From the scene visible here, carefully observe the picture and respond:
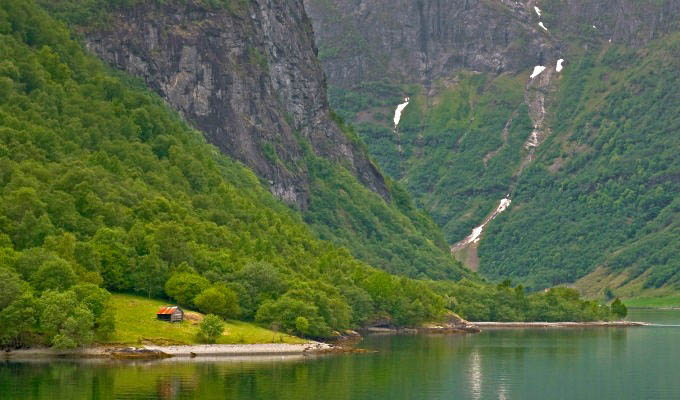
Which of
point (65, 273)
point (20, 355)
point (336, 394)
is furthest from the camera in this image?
point (65, 273)

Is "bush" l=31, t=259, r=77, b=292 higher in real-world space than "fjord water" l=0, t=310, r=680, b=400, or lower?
higher

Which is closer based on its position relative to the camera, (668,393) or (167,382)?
(167,382)

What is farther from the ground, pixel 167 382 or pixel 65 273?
pixel 65 273

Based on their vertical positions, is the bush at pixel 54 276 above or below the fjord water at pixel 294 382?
above

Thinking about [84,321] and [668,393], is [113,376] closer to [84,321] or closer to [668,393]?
[84,321]

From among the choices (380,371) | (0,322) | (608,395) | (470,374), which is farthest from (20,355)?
(608,395)

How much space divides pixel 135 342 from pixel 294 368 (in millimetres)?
23176

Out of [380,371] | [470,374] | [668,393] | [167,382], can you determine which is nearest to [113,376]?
[167,382]

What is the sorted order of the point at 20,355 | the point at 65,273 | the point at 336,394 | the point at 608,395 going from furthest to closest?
the point at 65,273, the point at 20,355, the point at 608,395, the point at 336,394

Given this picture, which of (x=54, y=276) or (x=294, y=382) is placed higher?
(x=54, y=276)

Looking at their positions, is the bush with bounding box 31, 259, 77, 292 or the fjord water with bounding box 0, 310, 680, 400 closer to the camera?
the fjord water with bounding box 0, 310, 680, 400

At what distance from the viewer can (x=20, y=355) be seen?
18525cm

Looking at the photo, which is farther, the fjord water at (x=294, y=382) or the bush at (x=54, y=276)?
the bush at (x=54, y=276)

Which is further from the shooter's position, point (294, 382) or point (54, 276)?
point (54, 276)
